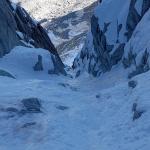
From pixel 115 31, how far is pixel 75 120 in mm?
24863

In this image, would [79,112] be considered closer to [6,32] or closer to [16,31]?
[6,32]

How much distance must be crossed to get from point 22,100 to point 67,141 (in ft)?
13.9

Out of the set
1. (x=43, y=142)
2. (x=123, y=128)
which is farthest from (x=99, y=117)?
(x=43, y=142)

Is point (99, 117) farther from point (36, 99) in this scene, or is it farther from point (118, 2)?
point (118, 2)

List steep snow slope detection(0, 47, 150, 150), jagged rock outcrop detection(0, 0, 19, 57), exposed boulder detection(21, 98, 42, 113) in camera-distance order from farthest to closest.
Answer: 1. jagged rock outcrop detection(0, 0, 19, 57)
2. exposed boulder detection(21, 98, 42, 113)
3. steep snow slope detection(0, 47, 150, 150)

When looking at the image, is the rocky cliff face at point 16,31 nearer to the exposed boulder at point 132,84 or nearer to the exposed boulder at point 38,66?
the exposed boulder at point 38,66

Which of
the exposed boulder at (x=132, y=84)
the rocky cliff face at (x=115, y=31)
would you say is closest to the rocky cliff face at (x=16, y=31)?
the rocky cliff face at (x=115, y=31)

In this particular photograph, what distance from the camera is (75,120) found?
1769 cm

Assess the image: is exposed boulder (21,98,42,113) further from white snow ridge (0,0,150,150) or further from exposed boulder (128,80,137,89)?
exposed boulder (128,80,137,89)

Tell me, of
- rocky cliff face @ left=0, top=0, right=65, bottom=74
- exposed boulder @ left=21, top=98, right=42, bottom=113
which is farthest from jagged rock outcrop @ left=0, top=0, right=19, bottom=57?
exposed boulder @ left=21, top=98, right=42, bottom=113

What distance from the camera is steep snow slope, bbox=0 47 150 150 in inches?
582

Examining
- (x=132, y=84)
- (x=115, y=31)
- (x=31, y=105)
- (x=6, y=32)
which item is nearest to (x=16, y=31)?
(x=6, y=32)

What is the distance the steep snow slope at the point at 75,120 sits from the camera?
14781 mm

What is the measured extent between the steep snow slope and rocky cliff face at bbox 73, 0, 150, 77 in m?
10.1
